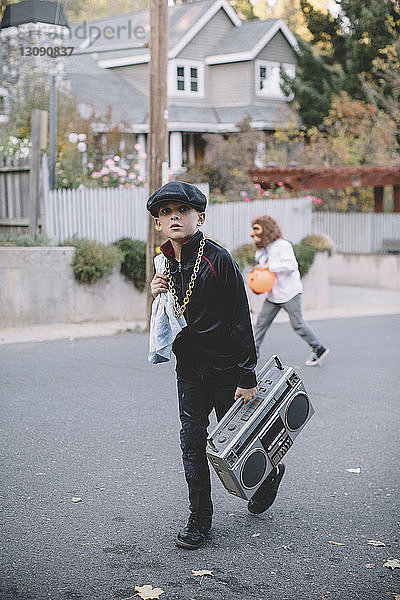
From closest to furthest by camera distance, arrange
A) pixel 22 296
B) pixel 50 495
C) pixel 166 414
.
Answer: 1. pixel 50 495
2. pixel 166 414
3. pixel 22 296

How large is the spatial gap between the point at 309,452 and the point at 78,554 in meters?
2.38

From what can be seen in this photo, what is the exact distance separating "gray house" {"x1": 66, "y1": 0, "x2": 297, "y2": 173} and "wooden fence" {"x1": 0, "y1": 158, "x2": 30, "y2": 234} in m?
17.2

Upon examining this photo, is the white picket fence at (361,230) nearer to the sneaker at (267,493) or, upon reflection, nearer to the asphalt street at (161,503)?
the asphalt street at (161,503)

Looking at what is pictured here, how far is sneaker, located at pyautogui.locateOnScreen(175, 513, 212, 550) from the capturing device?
13.3 ft

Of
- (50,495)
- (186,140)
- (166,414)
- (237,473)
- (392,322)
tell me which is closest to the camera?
(237,473)

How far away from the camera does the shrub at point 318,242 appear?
52.1ft

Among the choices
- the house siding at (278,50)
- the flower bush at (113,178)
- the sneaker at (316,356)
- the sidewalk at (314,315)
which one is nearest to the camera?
the sneaker at (316,356)

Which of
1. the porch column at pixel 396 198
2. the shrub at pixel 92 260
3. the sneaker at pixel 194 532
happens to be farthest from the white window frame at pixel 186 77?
the sneaker at pixel 194 532

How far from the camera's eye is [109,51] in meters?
34.0

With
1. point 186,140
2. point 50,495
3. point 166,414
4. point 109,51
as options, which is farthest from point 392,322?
point 109,51

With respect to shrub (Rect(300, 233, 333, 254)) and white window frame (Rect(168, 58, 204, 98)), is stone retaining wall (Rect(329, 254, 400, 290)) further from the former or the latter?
white window frame (Rect(168, 58, 204, 98))

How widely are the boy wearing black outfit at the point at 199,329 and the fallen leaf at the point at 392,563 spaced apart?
0.88 meters

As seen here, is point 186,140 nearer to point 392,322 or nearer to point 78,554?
point 392,322

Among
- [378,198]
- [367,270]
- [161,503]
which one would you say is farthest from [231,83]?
[161,503]
